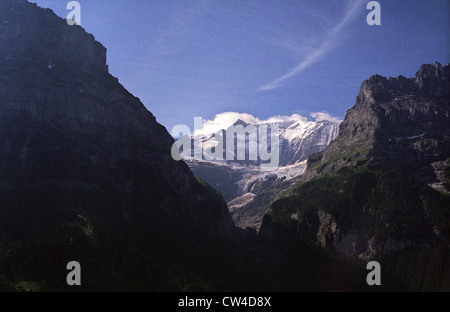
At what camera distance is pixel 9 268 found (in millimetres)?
194375
